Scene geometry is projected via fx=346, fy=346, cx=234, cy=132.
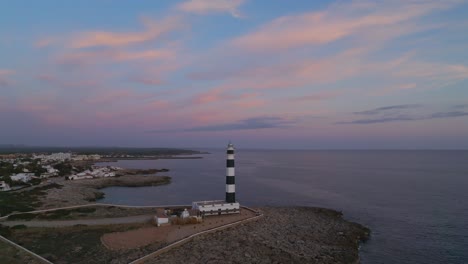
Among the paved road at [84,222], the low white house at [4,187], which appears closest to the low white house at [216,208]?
the paved road at [84,222]

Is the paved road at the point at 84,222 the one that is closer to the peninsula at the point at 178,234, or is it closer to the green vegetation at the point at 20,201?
the peninsula at the point at 178,234

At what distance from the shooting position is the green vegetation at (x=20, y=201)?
26938mm

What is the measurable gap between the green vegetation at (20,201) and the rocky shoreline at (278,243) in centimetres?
1641

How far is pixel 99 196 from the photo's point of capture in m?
41.5

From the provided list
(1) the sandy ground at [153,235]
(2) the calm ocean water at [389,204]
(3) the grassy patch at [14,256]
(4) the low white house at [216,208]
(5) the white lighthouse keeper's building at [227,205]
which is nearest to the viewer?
(3) the grassy patch at [14,256]

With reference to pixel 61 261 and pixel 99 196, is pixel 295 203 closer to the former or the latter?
pixel 99 196

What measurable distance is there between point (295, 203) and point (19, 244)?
26674 mm

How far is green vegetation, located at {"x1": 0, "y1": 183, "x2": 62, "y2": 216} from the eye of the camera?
26938 mm

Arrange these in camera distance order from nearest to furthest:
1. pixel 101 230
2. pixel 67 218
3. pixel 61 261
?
pixel 61 261
pixel 101 230
pixel 67 218

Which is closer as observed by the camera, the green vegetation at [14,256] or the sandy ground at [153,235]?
the green vegetation at [14,256]

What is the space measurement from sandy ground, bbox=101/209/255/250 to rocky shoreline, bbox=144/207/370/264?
1.20 metres

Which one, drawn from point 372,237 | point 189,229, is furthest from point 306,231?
point 189,229

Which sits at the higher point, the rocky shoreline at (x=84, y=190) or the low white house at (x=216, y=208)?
the low white house at (x=216, y=208)

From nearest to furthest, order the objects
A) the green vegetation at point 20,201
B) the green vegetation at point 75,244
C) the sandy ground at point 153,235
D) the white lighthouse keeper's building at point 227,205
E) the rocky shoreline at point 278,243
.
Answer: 1. the green vegetation at point 75,244
2. the rocky shoreline at point 278,243
3. the sandy ground at point 153,235
4. the white lighthouse keeper's building at point 227,205
5. the green vegetation at point 20,201
